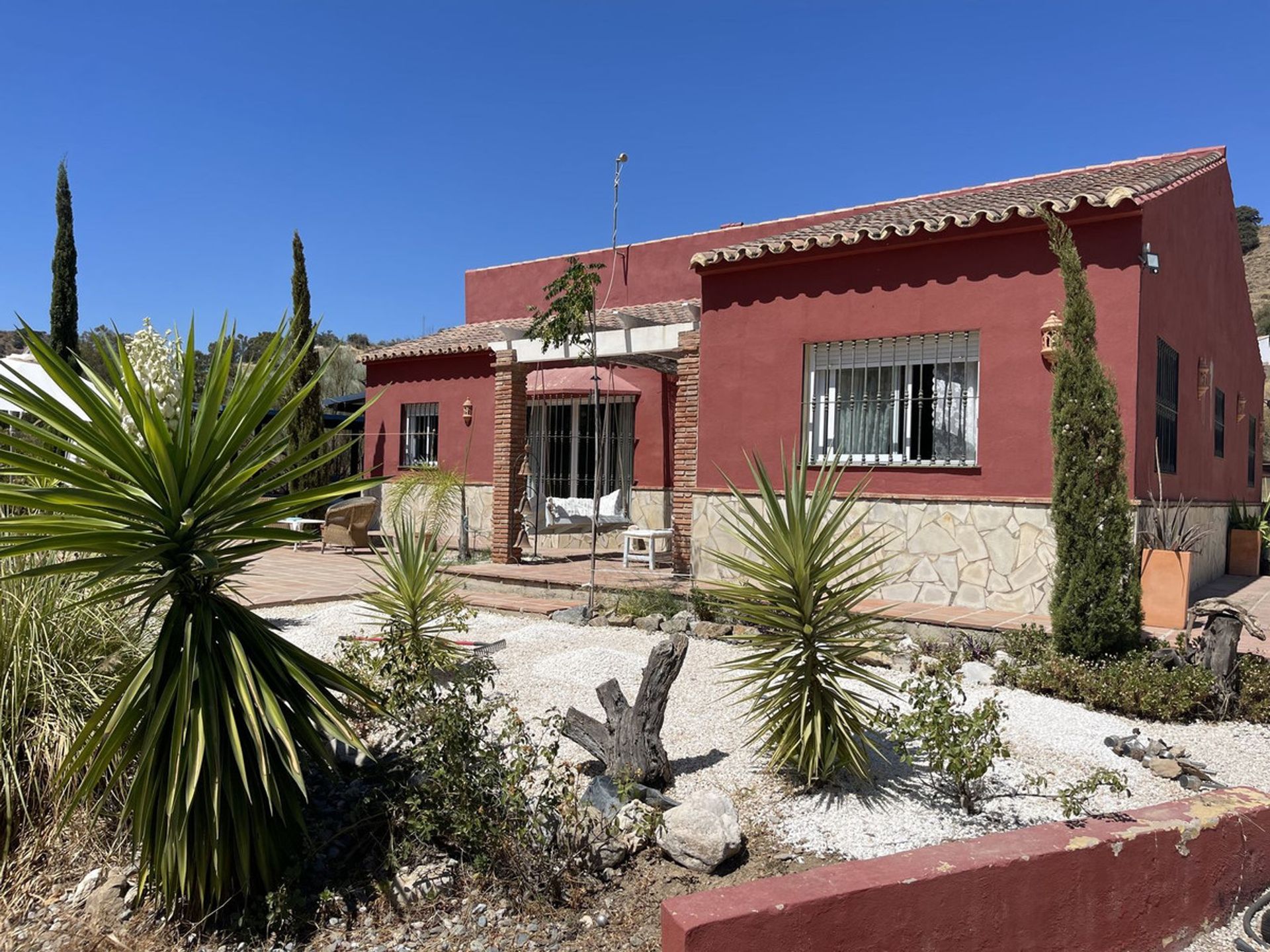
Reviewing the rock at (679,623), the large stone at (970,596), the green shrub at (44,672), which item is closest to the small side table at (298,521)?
the green shrub at (44,672)

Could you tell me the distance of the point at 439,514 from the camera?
1399 centimetres

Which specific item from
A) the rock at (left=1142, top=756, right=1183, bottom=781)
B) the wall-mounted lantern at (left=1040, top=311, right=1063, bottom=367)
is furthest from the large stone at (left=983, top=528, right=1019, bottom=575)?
the rock at (left=1142, top=756, right=1183, bottom=781)

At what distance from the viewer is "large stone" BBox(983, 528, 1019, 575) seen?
8.12 meters

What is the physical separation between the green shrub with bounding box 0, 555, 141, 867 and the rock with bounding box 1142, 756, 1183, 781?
5.07 metres

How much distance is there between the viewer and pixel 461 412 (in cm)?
1534

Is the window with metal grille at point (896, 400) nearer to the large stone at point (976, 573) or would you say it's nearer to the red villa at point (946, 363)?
the red villa at point (946, 363)

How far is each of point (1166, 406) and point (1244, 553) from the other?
16.5 ft

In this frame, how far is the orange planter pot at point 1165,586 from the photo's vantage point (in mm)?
7688

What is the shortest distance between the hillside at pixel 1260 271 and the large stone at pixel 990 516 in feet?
141

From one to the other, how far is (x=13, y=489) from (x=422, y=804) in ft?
6.70

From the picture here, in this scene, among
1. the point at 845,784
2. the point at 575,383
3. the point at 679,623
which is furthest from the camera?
the point at 575,383

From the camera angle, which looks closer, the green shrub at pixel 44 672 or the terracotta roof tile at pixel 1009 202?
the green shrub at pixel 44 672

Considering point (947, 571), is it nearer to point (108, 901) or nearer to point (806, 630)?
point (806, 630)

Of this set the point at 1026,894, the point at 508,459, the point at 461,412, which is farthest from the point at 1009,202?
the point at 461,412
